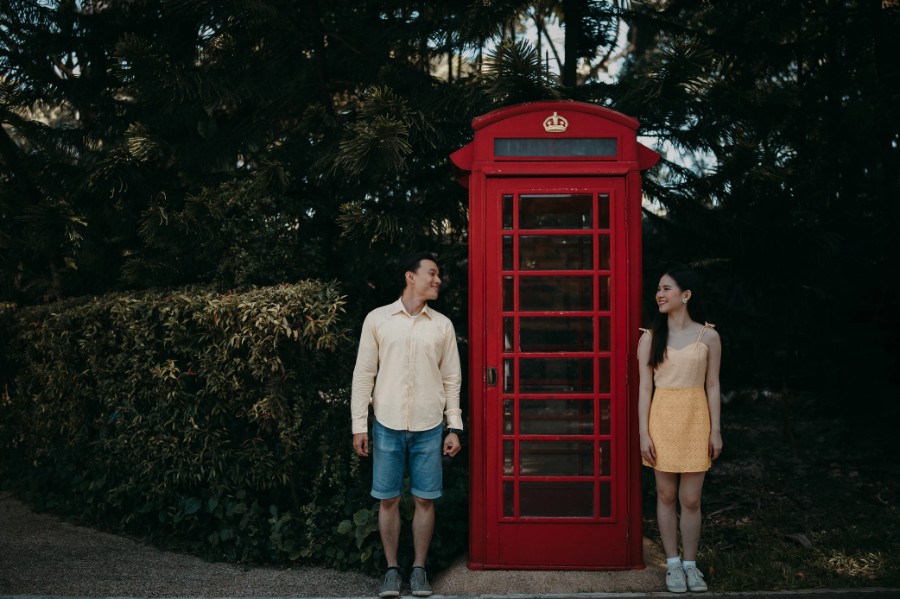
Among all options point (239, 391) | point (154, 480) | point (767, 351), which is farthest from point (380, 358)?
point (767, 351)

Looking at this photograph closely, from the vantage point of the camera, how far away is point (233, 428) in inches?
221

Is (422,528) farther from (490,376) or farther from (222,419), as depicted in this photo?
(222,419)

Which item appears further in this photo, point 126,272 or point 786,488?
point 786,488

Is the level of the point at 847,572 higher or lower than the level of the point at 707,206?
lower

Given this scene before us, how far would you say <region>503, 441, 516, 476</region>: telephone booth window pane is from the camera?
4.87 m

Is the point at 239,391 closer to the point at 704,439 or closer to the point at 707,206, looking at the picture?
the point at 704,439

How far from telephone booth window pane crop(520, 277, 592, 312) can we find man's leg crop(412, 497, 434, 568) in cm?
136

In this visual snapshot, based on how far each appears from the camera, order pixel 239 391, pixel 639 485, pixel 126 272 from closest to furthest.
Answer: pixel 639 485, pixel 239 391, pixel 126 272

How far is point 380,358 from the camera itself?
4.63 meters

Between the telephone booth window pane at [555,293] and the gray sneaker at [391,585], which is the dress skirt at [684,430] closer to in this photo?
the telephone booth window pane at [555,293]

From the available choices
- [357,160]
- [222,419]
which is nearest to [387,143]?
[357,160]

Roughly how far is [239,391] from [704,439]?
3051 mm

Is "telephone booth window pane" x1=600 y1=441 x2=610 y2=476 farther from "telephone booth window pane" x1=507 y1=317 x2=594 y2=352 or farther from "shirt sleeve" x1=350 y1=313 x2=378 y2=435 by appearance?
"shirt sleeve" x1=350 y1=313 x2=378 y2=435

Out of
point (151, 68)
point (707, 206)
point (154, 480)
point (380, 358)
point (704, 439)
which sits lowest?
point (154, 480)
